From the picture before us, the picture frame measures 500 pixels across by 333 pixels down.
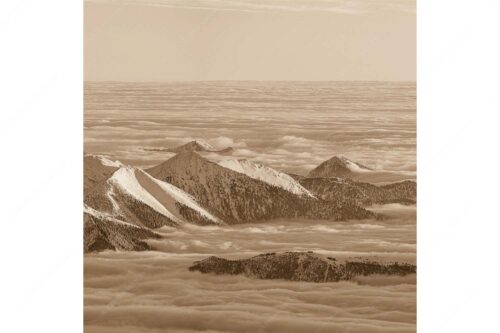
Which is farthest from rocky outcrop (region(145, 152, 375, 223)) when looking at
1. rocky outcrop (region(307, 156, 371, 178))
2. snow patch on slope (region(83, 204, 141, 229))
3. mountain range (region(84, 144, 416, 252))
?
snow patch on slope (region(83, 204, 141, 229))

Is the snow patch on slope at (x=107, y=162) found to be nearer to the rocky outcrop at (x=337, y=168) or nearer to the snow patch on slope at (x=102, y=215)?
the snow patch on slope at (x=102, y=215)

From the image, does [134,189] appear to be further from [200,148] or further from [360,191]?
[360,191]

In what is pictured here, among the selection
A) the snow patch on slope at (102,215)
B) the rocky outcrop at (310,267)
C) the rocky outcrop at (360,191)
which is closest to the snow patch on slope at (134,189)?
the snow patch on slope at (102,215)

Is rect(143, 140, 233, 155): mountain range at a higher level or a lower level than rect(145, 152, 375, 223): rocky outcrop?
higher

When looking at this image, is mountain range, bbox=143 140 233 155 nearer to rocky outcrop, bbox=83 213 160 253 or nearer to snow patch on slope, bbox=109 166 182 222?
snow patch on slope, bbox=109 166 182 222

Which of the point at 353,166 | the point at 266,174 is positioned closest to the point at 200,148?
the point at 266,174
